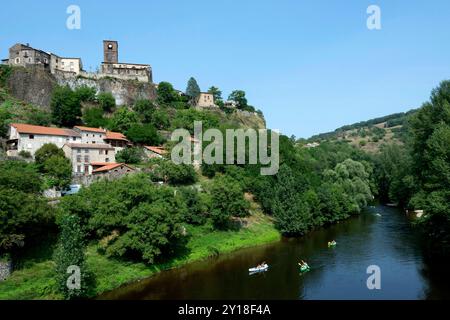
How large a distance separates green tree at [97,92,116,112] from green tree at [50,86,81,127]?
849cm

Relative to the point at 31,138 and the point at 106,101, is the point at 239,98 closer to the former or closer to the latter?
the point at 106,101

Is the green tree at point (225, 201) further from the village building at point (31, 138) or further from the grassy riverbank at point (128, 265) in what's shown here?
the village building at point (31, 138)

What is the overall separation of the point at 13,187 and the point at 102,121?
3796 centimetres

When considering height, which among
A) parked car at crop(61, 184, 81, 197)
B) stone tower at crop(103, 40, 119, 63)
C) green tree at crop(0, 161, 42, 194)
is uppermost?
stone tower at crop(103, 40, 119, 63)

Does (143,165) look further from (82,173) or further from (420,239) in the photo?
(420,239)

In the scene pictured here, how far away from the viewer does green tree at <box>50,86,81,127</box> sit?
70.2 m

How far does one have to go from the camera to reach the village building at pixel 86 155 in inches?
2217

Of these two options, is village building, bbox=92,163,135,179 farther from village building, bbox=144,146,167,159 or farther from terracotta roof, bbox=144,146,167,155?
terracotta roof, bbox=144,146,167,155

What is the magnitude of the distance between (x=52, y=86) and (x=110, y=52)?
23.9 m

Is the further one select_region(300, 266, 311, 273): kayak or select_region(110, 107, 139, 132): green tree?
select_region(110, 107, 139, 132): green tree

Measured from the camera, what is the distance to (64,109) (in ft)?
230

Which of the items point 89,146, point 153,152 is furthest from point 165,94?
point 89,146

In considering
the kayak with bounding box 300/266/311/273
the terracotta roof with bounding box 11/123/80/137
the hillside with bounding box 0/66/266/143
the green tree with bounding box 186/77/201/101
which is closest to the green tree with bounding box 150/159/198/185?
the terracotta roof with bounding box 11/123/80/137

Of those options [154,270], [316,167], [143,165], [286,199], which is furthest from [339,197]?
[154,270]
